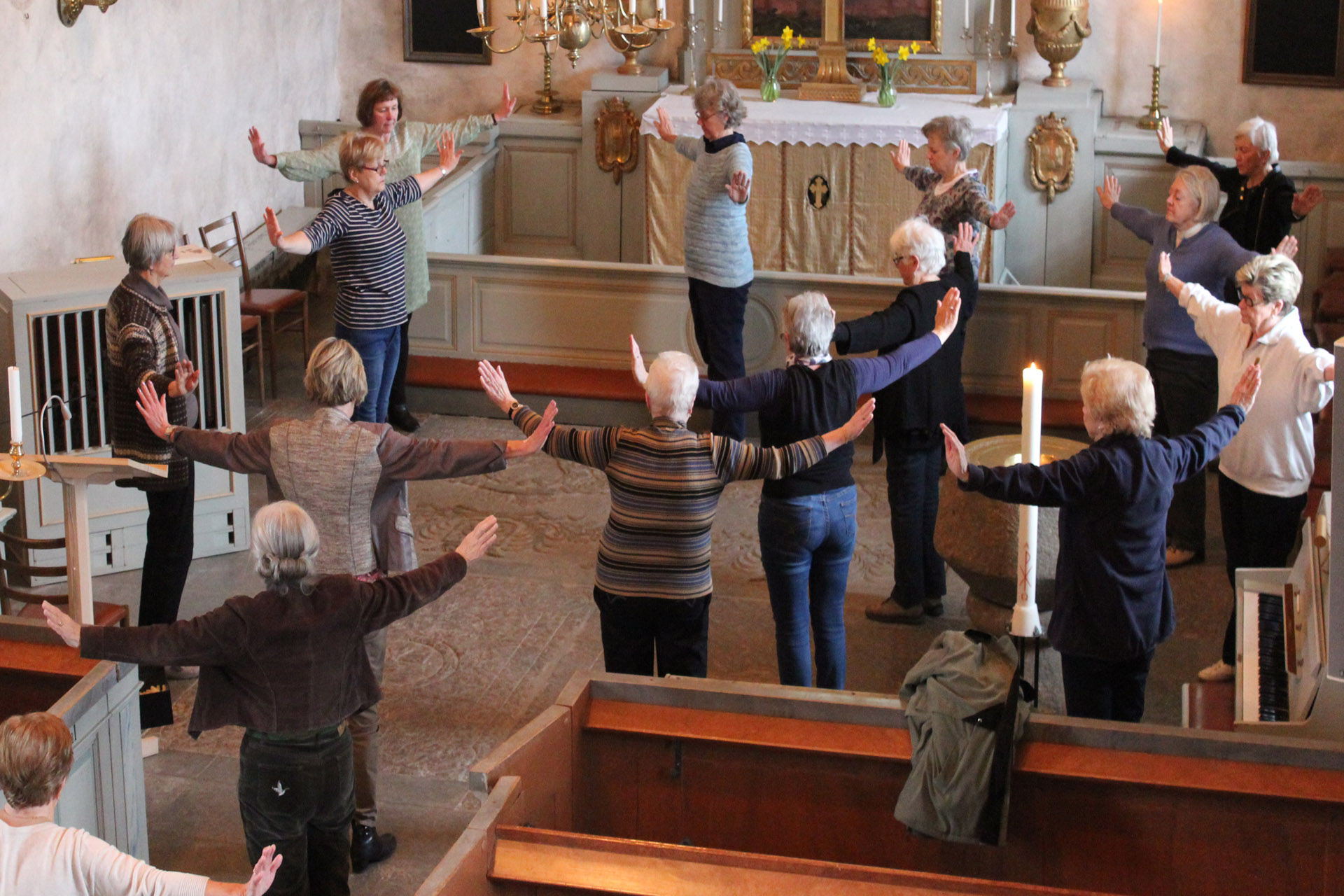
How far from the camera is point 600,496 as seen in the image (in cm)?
722

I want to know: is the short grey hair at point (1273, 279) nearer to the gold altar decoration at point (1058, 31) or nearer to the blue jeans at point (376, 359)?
the blue jeans at point (376, 359)

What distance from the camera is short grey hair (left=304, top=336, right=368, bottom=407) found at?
3.95m

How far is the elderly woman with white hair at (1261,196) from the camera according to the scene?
636cm

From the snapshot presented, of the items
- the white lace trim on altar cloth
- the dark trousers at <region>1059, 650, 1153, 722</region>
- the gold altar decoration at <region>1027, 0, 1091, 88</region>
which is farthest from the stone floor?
the gold altar decoration at <region>1027, 0, 1091, 88</region>

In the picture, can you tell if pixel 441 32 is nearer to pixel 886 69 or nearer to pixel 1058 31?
pixel 886 69

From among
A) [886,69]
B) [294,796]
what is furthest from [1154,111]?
[294,796]

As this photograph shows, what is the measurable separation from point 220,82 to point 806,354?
19.4 feet

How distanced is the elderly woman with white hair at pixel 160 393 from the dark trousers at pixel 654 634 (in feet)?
4.83

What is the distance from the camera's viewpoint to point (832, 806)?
371 cm

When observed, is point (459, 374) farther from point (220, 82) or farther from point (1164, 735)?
point (1164, 735)

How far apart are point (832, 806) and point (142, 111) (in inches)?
245

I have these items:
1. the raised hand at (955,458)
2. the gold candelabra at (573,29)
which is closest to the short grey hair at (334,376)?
the raised hand at (955,458)

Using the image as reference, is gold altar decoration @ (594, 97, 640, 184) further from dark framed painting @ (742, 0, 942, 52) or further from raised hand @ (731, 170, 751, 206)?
raised hand @ (731, 170, 751, 206)

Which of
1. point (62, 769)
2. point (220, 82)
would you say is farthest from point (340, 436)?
point (220, 82)
